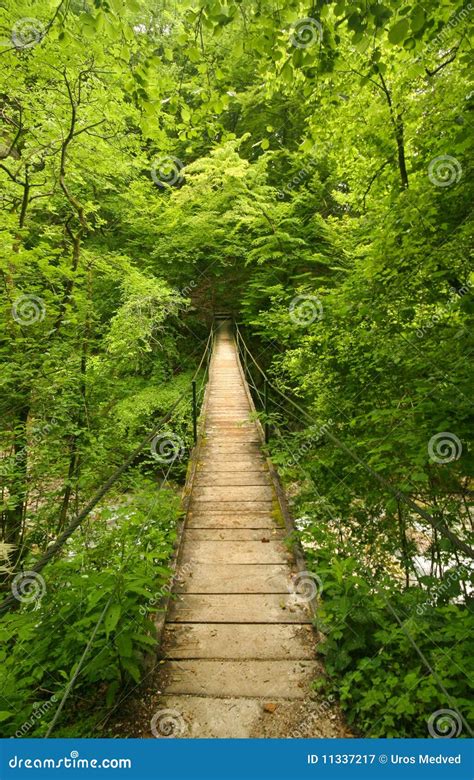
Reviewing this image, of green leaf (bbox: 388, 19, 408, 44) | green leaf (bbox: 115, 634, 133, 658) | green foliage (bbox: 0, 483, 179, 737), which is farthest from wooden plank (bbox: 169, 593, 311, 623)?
green leaf (bbox: 388, 19, 408, 44)

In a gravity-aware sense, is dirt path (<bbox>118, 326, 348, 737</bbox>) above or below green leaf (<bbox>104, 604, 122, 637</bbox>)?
below

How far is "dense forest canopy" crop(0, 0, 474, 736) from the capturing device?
2.03 meters

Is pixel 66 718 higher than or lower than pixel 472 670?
lower

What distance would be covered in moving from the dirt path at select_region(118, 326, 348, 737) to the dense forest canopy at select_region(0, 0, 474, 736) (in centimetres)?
21

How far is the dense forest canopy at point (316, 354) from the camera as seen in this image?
2033 millimetres

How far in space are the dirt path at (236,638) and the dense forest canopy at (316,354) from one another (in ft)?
0.69

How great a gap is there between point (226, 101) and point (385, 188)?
4.28 metres

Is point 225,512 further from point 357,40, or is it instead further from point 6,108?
point 6,108

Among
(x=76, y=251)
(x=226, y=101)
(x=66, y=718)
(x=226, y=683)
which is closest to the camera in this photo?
(x=66, y=718)

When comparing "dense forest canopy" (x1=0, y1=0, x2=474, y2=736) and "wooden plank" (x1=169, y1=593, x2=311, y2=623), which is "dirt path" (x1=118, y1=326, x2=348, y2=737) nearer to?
"wooden plank" (x1=169, y1=593, x2=311, y2=623)

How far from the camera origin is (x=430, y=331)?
144 inches

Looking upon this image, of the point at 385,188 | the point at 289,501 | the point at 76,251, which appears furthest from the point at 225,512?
the point at 385,188

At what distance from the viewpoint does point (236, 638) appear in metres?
2.48

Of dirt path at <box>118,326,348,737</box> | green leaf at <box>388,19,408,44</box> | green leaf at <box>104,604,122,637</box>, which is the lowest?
dirt path at <box>118,326,348,737</box>
